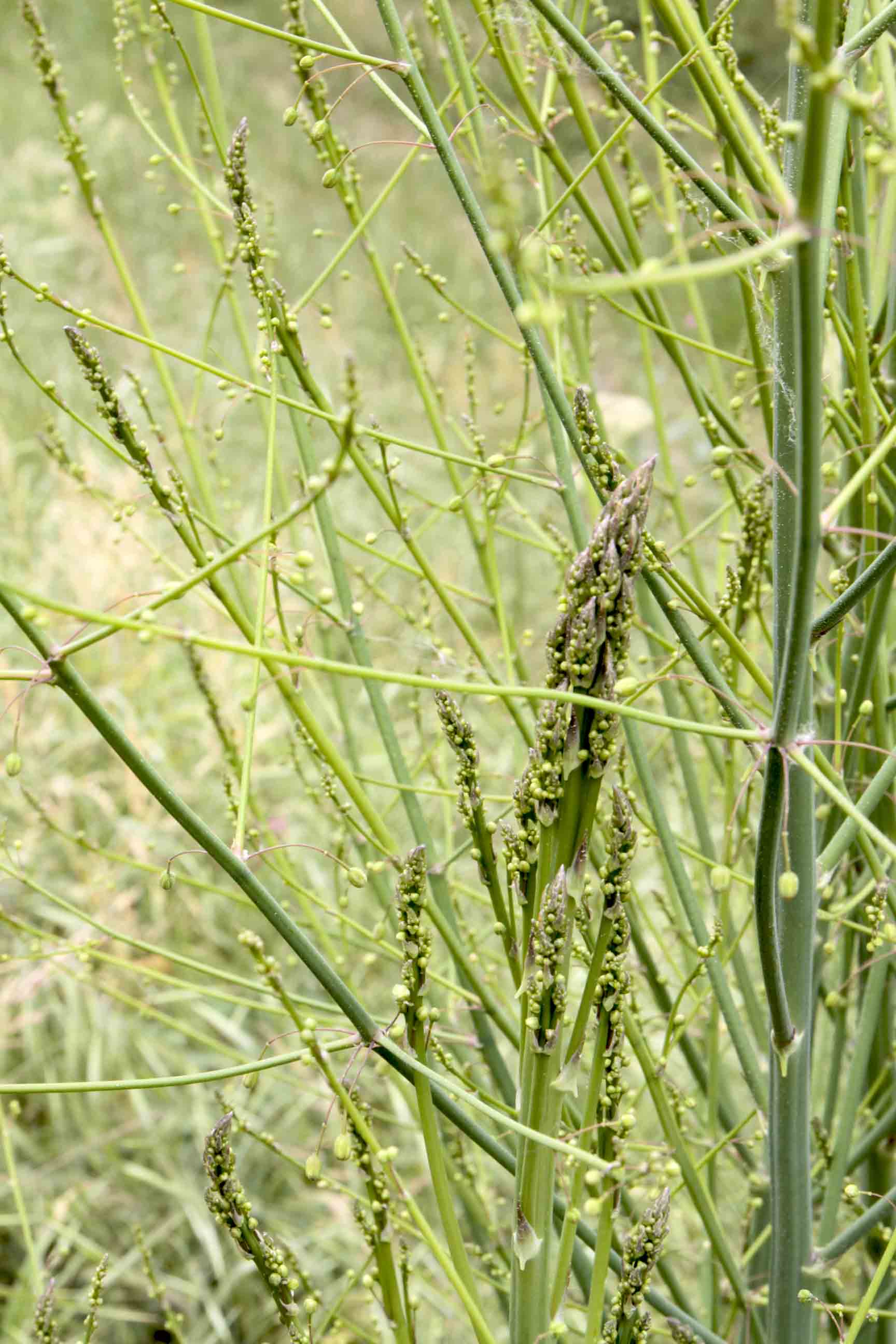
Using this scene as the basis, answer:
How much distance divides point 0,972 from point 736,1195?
177cm

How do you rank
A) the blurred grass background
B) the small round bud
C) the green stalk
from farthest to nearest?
the blurred grass background
the green stalk
the small round bud

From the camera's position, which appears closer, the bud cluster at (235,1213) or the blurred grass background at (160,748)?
the bud cluster at (235,1213)

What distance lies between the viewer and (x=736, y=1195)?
253 centimetres

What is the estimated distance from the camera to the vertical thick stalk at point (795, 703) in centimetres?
48

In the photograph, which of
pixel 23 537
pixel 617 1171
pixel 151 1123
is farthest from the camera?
pixel 23 537

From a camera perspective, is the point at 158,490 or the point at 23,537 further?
the point at 23,537

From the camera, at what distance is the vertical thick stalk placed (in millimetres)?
479

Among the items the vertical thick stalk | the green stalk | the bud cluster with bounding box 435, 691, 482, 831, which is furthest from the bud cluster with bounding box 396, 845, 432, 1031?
the green stalk

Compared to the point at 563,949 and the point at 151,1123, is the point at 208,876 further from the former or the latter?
the point at 563,949

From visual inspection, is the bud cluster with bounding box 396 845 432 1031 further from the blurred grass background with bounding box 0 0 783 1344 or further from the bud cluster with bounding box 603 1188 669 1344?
the blurred grass background with bounding box 0 0 783 1344

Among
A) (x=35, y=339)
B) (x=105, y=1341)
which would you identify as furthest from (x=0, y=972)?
(x=35, y=339)

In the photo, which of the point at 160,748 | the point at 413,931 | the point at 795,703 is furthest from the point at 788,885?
the point at 160,748

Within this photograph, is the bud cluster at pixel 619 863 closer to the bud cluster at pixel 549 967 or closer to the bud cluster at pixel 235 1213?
the bud cluster at pixel 549 967

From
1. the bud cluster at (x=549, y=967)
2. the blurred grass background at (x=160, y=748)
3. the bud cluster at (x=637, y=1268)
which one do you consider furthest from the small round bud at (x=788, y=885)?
the blurred grass background at (x=160, y=748)
